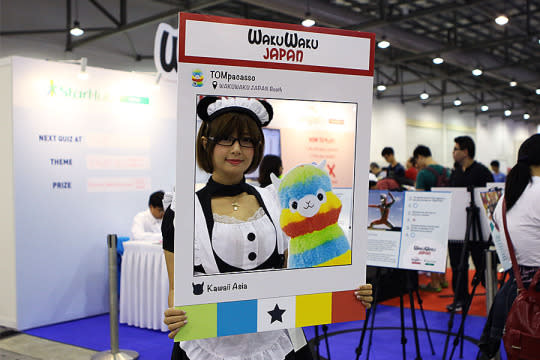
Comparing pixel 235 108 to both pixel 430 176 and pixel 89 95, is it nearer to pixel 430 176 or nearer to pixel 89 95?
pixel 89 95

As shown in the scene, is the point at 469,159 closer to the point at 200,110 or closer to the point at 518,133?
the point at 200,110

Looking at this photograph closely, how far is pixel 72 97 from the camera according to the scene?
4.93 metres

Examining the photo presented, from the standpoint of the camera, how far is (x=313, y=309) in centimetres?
132

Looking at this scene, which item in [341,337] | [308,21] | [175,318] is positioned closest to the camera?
[175,318]

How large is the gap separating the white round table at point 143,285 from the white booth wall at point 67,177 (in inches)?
22.6

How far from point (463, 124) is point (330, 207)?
66.3 feet

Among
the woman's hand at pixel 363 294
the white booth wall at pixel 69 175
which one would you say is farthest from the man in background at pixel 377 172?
the woman's hand at pixel 363 294

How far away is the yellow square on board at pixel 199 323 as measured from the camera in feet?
3.94

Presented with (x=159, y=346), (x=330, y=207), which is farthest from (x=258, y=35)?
(x=159, y=346)

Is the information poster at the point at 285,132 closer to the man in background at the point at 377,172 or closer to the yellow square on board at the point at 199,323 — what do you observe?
the yellow square on board at the point at 199,323

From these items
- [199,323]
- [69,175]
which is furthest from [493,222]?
[69,175]

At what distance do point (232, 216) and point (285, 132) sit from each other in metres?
0.26

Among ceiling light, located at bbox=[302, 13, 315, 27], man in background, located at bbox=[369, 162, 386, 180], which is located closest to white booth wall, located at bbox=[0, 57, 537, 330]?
ceiling light, located at bbox=[302, 13, 315, 27]

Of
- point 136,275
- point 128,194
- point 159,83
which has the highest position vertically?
point 159,83
